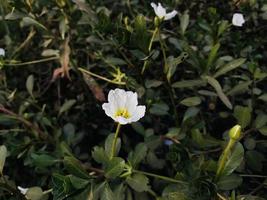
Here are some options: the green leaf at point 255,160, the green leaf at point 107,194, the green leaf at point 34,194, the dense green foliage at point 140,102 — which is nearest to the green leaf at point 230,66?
the dense green foliage at point 140,102

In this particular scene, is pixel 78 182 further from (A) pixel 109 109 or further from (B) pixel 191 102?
(B) pixel 191 102

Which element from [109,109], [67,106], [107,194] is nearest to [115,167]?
[107,194]

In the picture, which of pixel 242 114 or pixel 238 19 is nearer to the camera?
pixel 242 114

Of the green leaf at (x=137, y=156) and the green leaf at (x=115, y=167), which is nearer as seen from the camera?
the green leaf at (x=115, y=167)

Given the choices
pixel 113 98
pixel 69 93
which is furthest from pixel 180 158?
pixel 69 93

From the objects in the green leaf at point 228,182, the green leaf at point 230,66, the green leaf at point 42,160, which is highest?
the green leaf at point 230,66

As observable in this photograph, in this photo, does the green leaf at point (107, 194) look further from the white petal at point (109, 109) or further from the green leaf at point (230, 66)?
the green leaf at point (230, 66)

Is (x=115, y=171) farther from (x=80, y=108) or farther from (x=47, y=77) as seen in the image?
(x=47, y=77)
